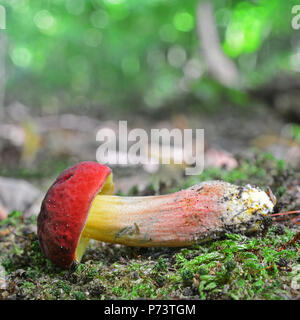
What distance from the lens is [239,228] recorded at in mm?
1796

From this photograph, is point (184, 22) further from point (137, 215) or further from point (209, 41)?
point (137, 215)

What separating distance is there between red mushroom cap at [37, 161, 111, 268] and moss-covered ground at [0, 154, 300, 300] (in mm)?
138

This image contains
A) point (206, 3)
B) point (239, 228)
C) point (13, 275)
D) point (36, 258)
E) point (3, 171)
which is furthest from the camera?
point (206, 3)

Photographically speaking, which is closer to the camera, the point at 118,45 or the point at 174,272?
the point at 174,272

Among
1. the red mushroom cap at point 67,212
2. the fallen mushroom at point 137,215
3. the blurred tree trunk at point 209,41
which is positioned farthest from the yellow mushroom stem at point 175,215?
the blurred tree trunk at point 209,41

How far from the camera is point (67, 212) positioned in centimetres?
173

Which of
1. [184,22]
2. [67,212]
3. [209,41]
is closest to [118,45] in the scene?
[184,22]

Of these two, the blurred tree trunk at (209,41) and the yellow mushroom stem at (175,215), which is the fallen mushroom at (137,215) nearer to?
the yellow mushroom stem at (175,215)

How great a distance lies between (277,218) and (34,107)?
35.8 feet

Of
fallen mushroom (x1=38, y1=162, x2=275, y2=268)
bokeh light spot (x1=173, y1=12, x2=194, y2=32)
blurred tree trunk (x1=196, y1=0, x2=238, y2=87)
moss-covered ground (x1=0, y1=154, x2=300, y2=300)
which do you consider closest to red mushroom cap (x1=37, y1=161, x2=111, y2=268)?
fallen mushroom (x1=38, y1=162, x2=275, y2=268)

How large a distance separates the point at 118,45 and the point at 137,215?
1162 centimetres
